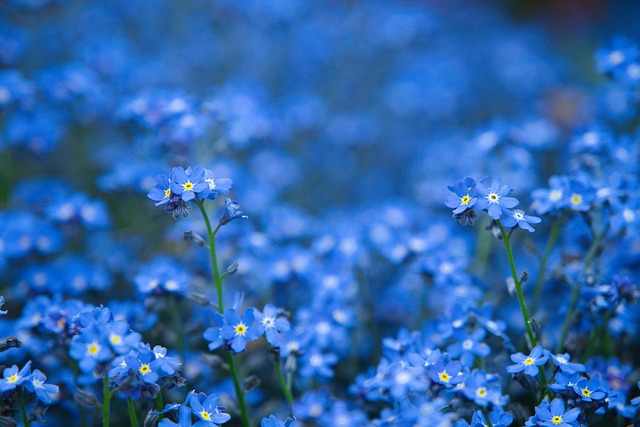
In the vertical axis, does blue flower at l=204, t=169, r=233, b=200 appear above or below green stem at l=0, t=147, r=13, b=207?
below

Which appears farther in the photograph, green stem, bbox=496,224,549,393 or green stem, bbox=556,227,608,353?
green stem, bbox=556,227,608,353

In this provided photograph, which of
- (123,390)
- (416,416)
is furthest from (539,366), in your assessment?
(123,390)

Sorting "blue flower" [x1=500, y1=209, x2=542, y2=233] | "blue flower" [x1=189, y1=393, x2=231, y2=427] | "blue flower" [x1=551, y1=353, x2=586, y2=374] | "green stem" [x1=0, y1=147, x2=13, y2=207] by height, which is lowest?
"blue flower" [x1=189, y1=393, x2=231, y2=427]

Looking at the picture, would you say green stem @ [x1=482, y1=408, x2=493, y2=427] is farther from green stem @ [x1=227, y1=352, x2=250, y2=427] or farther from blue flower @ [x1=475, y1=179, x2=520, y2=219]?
green stem @ [x1=227, y1=352, x2=250, y2=427]

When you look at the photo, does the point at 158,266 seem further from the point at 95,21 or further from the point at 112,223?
the point at 95,21

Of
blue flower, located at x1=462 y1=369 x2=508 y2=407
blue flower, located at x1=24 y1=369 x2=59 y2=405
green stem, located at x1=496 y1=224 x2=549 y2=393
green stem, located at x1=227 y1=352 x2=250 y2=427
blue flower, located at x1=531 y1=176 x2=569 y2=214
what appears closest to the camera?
blue flower, located at x1=462 y1=369 x2=508 y2=407

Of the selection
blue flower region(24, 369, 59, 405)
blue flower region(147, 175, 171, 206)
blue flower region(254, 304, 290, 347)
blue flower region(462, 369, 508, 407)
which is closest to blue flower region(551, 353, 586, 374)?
blue flower region(462, 369, 508, 407)

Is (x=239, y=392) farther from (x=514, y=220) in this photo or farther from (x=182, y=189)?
(x=514, y=220)
